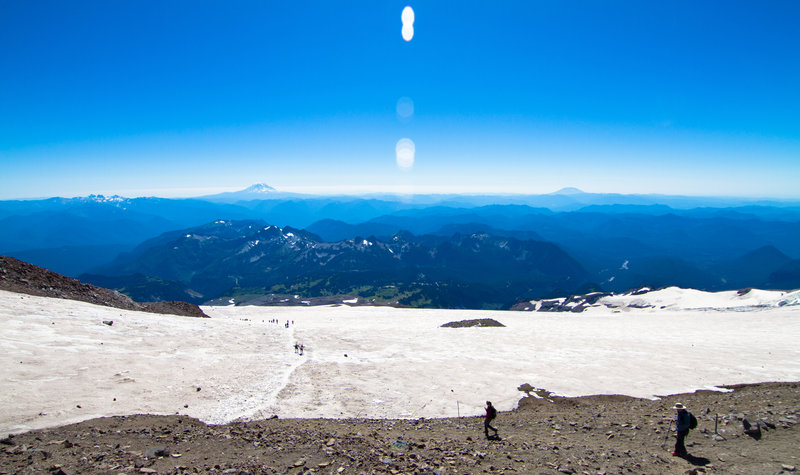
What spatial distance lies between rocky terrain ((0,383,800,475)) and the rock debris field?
0.30ft

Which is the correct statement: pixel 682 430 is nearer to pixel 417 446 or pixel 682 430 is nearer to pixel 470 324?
pixel 417 446

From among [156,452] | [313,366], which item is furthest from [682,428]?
[313,366]

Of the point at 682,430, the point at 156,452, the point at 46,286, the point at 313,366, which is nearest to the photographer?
the point at 156,452

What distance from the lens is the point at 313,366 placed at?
2989 centimetres

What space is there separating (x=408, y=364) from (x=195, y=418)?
17.9 m

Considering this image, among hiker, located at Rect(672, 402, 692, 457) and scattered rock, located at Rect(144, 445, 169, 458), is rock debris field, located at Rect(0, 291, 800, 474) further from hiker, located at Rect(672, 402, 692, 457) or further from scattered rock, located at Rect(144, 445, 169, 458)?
hiker, located at Rect(672, 402, 692, 457)

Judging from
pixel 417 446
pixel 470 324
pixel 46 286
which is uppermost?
pixel 46 286

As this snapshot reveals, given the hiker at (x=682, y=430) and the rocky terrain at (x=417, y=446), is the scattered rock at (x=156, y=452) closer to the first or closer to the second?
the rocky terrain at (x=417, y=446)

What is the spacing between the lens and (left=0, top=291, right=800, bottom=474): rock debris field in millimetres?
13109

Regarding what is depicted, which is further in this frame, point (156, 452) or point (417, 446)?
point (417, 446)

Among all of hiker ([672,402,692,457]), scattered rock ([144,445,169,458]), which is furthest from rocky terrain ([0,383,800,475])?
hiker ([672,402,692,457])

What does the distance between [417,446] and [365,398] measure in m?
10.5

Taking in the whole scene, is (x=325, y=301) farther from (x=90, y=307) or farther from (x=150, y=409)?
(x=150, y=409)

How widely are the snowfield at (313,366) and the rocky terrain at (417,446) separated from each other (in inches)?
125
